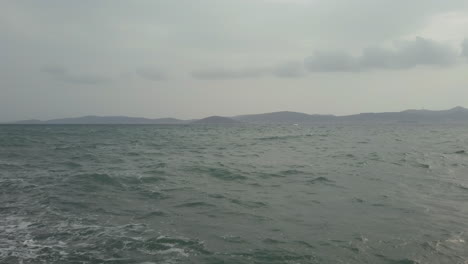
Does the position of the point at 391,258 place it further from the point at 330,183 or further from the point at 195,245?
the point at 330,183

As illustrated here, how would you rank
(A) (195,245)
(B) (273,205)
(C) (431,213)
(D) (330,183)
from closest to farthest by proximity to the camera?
(A) (195,245)
(C) (431,213)
(B) (273,205)
(D) (330,183)

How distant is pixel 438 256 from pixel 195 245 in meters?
5.44

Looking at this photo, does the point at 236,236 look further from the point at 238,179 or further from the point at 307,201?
the point at 238,179

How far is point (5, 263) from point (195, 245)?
3.96 m

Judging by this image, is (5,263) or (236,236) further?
(236,236)

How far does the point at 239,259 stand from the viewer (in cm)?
664

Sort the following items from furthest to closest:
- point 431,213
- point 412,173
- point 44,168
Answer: point 44,168 → point 412,173 → point 431,213

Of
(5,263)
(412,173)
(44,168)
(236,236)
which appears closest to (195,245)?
(236,236)

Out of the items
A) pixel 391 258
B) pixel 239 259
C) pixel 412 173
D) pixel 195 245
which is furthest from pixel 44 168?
pixel 412 173

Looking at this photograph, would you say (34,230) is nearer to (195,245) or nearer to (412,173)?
(195,245)

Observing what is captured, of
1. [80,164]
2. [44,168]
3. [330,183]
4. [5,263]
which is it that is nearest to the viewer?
[5,263]

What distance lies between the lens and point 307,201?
11.5 meters


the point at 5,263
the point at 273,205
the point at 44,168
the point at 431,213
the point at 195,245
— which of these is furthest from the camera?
the point at 44,168

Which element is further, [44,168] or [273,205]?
[44,168]
